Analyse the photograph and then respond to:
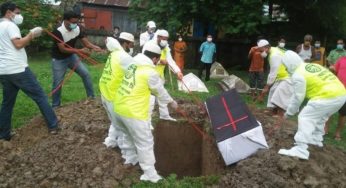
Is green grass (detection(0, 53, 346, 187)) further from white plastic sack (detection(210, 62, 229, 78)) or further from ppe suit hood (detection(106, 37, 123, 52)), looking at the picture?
ppe suit hood (detection(106, 37, 123, 52))

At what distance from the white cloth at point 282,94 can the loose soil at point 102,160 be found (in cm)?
69

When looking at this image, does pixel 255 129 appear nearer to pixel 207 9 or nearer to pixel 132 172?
pixel 132 172

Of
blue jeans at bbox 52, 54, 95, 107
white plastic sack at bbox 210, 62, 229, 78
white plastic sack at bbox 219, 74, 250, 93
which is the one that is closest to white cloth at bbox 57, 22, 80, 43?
blue jeans at bbox 52, 54, 95, 107

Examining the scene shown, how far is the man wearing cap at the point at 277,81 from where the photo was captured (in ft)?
29.8

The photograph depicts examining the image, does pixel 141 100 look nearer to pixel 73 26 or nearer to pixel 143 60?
pixel 143 60

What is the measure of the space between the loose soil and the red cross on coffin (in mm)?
143

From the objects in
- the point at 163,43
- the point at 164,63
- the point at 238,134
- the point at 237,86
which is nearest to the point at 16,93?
the point at 164,63

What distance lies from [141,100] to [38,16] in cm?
1560

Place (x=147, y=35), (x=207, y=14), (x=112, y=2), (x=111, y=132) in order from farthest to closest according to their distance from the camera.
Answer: (x=112, y=2) < (x=207, y=14) < (x=147, y=35) < (x=111, y=132)

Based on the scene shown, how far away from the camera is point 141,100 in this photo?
584 centimetres

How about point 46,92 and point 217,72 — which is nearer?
point 46,92

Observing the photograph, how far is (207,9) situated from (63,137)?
9540 millimetres

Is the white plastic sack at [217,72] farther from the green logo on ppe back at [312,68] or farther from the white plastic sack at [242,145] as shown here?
the white plastic sack at [242,145]

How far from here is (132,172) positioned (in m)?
6.22
